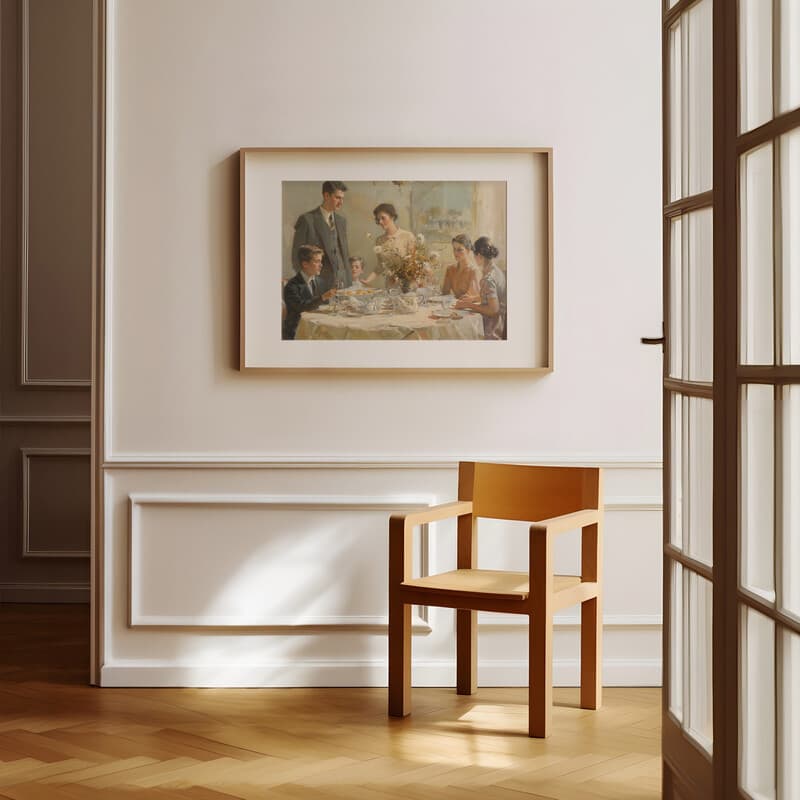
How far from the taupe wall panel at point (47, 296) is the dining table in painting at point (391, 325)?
6.49ft

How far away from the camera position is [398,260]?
144 inches

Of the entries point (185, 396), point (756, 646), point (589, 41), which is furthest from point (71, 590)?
point (756, 646)

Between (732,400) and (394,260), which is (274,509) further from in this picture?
(732,400)

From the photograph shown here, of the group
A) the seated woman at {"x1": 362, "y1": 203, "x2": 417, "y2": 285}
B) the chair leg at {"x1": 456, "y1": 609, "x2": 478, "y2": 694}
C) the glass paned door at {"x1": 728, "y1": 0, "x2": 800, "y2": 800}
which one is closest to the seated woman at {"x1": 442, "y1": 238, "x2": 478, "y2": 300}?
the seated woman at {"x1": 362, "y1": 203, "x2": 417, "y2": 285}

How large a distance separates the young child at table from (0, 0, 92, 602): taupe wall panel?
6.67 feet

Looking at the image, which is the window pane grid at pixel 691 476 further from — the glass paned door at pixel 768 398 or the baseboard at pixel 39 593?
the baseboard at pixel 39 593

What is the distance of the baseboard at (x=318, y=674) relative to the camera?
3.61m

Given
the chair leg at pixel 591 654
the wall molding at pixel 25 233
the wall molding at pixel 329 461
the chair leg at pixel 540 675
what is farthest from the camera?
the wall molding at pixel 25 233

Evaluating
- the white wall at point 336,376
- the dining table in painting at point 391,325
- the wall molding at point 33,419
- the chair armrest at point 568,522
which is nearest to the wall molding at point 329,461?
the white wall at point 336,376

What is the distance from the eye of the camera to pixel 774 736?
1744mm

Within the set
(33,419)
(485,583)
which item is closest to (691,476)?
(485,583)

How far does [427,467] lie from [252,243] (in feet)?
3.13

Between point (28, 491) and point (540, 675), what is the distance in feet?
9.97

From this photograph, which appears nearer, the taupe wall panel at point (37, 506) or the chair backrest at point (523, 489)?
the chair backrest at point (523, 489)
